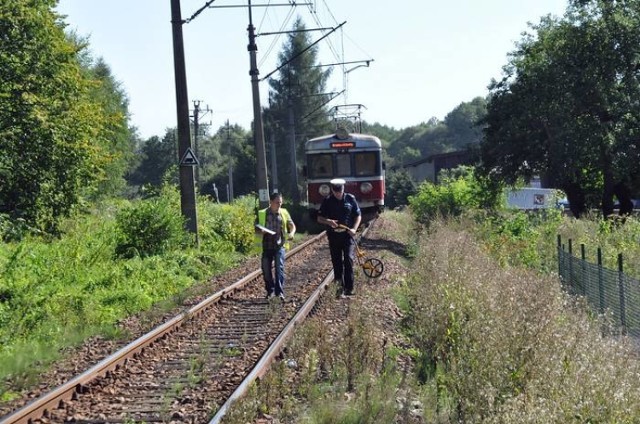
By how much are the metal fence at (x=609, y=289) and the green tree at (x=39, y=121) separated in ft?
50.0

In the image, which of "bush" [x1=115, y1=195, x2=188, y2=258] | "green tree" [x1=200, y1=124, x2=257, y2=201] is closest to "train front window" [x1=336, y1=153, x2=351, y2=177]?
"bush" [x1=115, y1=195, x2=188, y2=258]

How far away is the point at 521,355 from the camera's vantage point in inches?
261

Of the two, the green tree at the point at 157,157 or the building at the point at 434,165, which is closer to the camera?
the building at the point at 434,165

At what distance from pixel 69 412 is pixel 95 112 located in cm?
2231

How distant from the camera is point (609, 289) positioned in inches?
433

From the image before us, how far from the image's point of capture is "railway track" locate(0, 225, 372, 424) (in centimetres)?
686

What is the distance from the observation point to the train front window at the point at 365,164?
26.7 m

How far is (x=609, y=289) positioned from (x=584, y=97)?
17.4 meters

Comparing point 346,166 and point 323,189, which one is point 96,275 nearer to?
point 323,189

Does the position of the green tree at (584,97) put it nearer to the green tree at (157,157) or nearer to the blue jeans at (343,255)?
the blue jeans at (343,255)

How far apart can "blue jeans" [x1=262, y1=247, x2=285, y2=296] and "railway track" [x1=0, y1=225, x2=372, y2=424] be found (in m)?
0.26

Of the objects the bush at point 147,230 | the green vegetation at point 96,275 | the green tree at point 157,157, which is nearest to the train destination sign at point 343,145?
the green vegetation at point 96,275

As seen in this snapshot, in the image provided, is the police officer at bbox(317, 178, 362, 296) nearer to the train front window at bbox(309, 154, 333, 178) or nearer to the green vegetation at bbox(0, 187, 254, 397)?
the green vegetation at bbox(0, 187, 254, 397)

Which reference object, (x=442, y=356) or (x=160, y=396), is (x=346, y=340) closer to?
(x=442, y=356)
